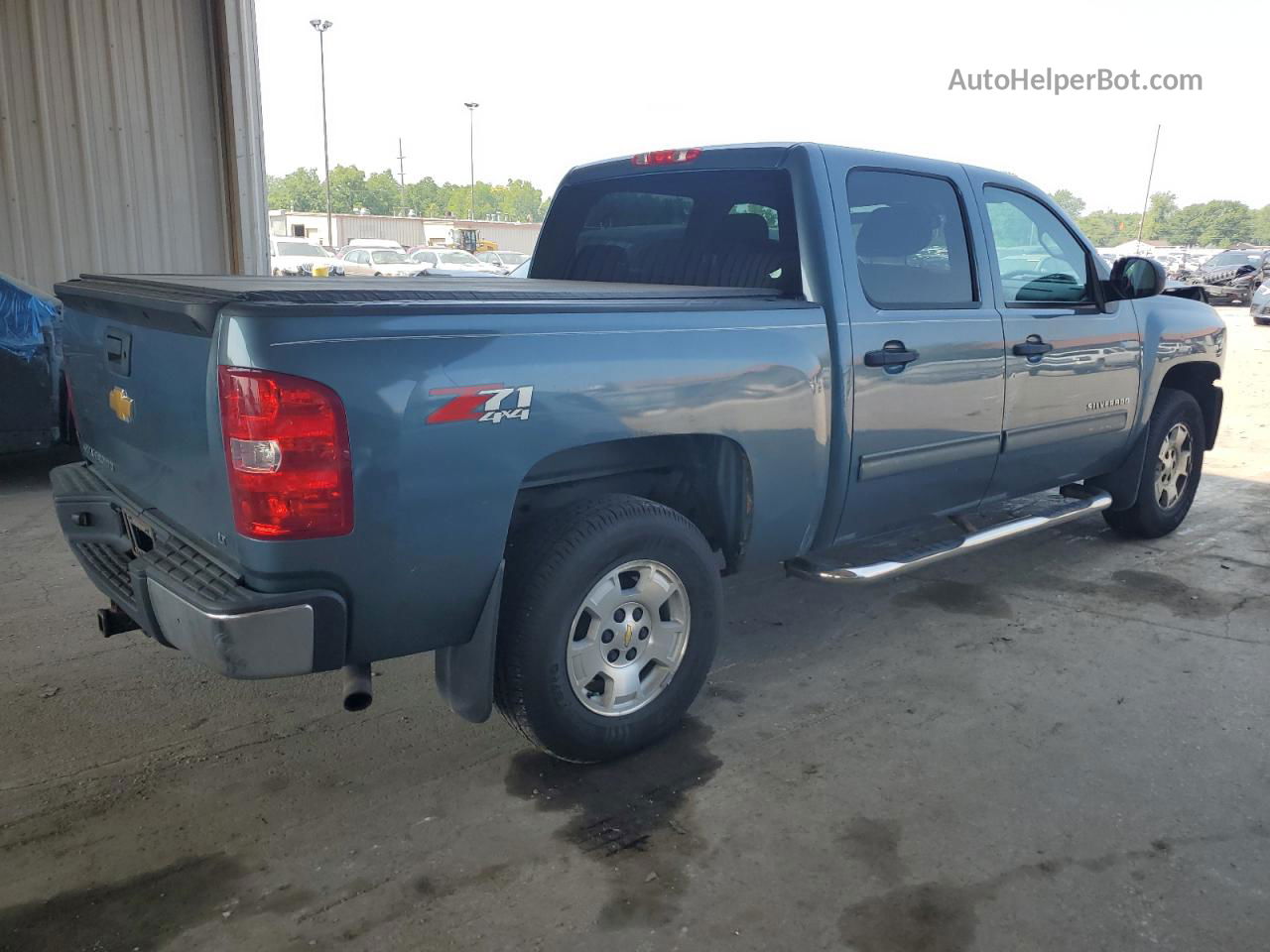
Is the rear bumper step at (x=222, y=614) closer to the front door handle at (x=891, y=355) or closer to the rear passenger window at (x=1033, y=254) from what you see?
the front door handle at (x=891, y=355)

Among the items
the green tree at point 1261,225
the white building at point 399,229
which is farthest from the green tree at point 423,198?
the green tree at point 1261,225

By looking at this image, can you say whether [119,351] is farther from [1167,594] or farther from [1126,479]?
[1126,479]

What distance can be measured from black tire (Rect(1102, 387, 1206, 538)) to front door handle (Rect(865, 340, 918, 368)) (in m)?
2.39

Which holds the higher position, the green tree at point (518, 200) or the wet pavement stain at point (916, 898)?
the green tree at point (518, 200)

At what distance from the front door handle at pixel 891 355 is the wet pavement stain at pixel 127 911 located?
2596 mm

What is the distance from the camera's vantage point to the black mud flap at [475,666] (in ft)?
9.46

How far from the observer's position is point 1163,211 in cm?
10212

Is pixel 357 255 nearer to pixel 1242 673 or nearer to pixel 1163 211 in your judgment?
pixel 1242 673

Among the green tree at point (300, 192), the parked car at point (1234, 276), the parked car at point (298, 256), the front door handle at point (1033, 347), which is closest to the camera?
the front door handle at point (1033, 347)

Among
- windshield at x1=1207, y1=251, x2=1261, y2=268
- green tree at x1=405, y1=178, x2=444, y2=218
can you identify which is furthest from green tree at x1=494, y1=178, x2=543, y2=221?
windshield at x1=1207, y1=251, x2=1261, y2=268

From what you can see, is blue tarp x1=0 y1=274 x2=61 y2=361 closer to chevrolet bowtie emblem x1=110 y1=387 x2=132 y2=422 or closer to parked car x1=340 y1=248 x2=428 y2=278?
chevrolet bowtie emblem x1=110 y1=387 x2=132 y2=422

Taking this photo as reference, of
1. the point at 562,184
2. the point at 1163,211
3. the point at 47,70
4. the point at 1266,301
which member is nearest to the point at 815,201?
the point at 562,184

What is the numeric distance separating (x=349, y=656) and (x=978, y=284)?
300 cm

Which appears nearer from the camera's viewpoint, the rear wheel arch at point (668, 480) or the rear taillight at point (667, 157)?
the rear wheel arch at point (668, 480)
